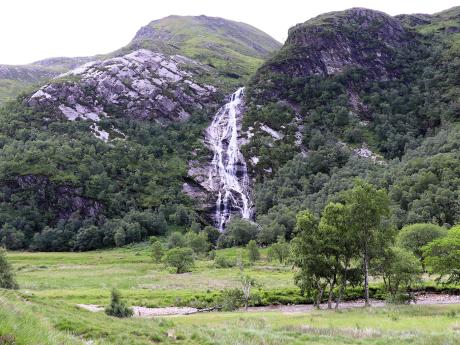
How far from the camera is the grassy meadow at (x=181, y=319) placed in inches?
769

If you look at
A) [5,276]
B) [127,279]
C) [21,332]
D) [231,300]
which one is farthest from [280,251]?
[21,332]

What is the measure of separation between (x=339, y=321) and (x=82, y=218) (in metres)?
144

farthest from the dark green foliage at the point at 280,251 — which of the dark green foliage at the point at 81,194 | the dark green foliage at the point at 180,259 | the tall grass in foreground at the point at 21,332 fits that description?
the tall grass in foreground at the point at 21,332

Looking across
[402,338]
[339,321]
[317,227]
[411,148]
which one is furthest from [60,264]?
[411,148]

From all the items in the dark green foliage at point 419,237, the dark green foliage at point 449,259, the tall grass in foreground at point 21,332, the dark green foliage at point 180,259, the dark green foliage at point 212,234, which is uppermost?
the tall grass in foreground at point 21,332

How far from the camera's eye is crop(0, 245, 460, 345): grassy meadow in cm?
1954

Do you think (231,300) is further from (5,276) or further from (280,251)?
(280,251)

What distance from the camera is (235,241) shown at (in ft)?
484

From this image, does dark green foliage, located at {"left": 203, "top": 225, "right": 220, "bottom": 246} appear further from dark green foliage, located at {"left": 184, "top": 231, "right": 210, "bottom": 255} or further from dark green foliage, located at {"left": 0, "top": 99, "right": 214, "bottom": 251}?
dark green foliage, located at {"left": 184, "top": 231, "right": 210, "bottom": 255}

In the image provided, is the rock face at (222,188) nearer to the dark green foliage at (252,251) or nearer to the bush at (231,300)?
the dark green foliage at (252,251)

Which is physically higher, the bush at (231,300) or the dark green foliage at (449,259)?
the dark green foliage at (449,259)

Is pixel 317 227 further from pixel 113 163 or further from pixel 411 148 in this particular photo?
pixel 411 148

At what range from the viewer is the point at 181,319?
4150cm

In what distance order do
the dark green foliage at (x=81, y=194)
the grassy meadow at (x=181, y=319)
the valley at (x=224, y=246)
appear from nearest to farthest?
1. the grassy meadow at (x=181, y=319)
2. the valley at (x=224, y=246)
3. the dark green foliage at (x=81, y=194)
